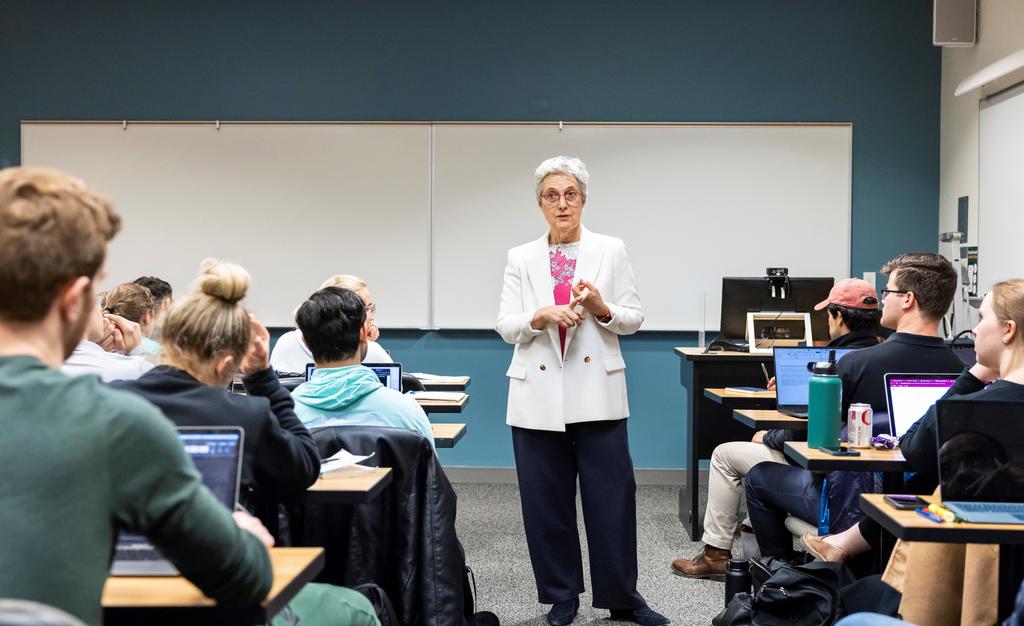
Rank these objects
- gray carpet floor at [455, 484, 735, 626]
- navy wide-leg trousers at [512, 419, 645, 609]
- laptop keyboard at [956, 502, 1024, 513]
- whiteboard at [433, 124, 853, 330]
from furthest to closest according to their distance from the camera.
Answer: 1. whiteboard at [433, 124, 853, 330]
2. gray carpet floor at [455, 484, 735, 626]
3. navy wide-leg trousers at [512, 419, 645, 609]
4. laptop keyboard at [956, 502, 1024, 513]

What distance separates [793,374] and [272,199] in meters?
3.81

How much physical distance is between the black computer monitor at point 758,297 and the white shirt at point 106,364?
3081mm

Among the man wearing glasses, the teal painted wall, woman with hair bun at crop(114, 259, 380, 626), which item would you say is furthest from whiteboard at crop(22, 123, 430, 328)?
woman with hair bun at crop(114, 259, 380, 626)

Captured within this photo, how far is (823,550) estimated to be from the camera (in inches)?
116

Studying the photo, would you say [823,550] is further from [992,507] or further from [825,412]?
[992,507]

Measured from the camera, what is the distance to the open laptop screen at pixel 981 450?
1.95m

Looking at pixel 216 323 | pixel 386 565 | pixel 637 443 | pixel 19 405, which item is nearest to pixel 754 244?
pixel 637 443

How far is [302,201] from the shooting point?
20.6 feet

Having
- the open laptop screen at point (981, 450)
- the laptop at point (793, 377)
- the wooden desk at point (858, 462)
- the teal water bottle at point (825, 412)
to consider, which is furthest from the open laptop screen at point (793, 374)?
the open laptop screen at point (981, 450)

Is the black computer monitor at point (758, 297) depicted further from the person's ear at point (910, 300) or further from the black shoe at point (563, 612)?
the black shoe at point (563, 612)

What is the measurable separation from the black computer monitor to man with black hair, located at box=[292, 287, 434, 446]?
288 cm

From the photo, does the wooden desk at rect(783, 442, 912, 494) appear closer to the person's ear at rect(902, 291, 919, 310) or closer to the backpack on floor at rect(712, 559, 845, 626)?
the backpack on floor at rect(712, 559, 845, 626)

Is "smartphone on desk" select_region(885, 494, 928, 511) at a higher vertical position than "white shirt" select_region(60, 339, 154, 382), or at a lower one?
lower

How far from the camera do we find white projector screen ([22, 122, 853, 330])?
618cm
